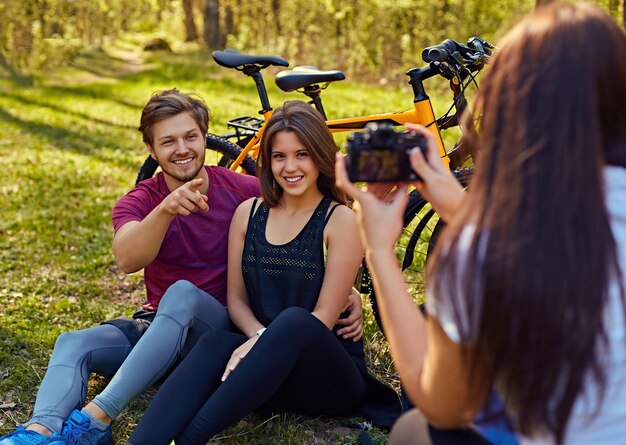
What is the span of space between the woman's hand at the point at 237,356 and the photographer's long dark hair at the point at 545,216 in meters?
1.29

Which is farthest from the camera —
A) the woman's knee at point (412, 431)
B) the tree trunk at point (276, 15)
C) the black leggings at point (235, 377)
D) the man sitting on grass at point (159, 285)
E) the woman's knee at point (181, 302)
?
the tree trunk at point (276, 15)

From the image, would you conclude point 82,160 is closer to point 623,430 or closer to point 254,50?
point 623,430

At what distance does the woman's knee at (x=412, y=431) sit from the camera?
1745mm

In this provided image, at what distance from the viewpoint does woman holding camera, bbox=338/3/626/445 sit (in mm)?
1287

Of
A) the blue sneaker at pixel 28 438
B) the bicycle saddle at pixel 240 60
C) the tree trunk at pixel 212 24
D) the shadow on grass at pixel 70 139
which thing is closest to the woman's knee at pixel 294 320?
the blue sneaker at pixel 28 438

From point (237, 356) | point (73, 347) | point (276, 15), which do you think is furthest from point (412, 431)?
point (276, 15)

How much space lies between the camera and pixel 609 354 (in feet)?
4.46

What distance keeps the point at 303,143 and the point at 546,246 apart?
165 centimetres

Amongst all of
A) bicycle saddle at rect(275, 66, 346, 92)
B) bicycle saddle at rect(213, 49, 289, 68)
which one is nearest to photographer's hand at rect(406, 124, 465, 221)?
bicycle saddle at rect(275, 66, 346, 92)

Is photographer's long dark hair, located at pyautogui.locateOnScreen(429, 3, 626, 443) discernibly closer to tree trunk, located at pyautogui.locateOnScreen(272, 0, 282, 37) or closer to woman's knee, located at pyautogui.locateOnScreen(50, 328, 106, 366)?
woman's knee, located at pyautogui.locateOnScreen(50, 328, 106, 366)

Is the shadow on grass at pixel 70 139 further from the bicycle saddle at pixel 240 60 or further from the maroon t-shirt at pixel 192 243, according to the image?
the maroon t-shirt at pixel 192 243

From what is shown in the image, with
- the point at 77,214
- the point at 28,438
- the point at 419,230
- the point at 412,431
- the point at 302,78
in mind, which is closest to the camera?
the point at 412,431

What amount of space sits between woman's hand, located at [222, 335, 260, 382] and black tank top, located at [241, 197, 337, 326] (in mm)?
281

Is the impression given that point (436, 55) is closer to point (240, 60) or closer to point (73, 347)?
point (240, 60)
